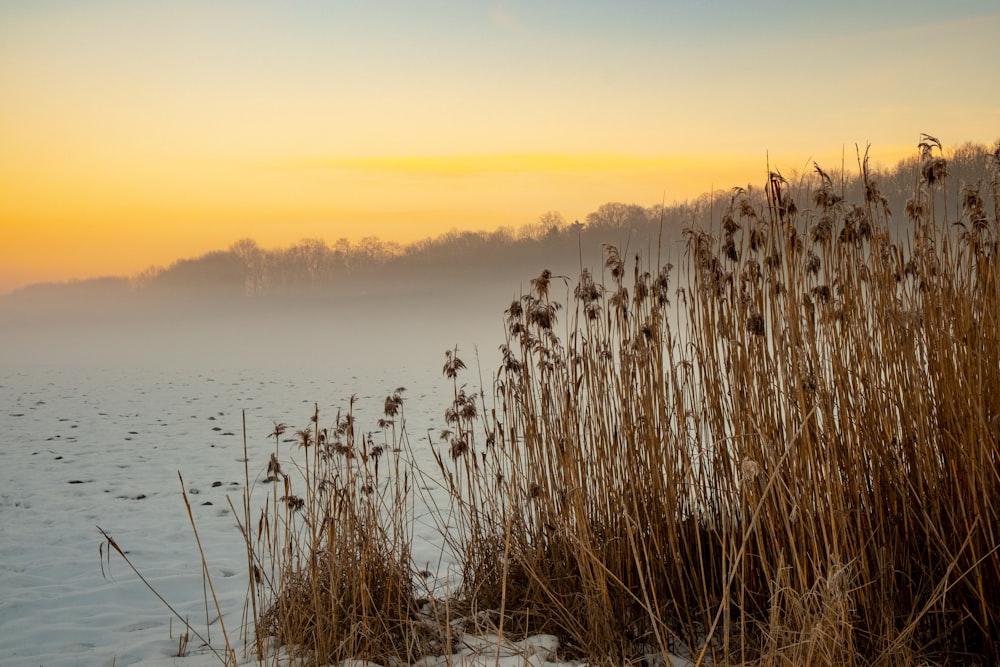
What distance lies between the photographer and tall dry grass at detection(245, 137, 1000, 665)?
85.7 inches

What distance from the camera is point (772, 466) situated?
2227 millimetres

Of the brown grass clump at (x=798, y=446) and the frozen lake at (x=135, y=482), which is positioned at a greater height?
the brown grass clump at (x=798, y=446)

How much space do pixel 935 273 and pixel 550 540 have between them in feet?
5.48

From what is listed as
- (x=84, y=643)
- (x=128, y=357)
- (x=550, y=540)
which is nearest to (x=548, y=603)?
(x=550, y=540)

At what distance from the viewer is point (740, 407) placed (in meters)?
2.46

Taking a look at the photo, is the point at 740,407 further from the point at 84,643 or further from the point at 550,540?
the point at 84,643

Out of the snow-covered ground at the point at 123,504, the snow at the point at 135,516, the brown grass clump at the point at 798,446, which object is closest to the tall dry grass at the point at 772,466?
the brown grass clump at the point at 798,446

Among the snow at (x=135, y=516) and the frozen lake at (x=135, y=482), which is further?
the frozen lake at (x=135, y=482)

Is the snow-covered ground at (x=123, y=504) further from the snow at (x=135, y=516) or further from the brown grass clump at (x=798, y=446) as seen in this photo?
the brown grass clump at (x=798, y=446)

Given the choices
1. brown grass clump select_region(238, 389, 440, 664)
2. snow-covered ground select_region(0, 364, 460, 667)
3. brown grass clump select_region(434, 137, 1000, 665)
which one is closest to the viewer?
brown grass clump select_region(434, 137, 1000, 665)

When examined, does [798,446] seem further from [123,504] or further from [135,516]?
[123,504]

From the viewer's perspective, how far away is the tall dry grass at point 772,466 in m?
2.18

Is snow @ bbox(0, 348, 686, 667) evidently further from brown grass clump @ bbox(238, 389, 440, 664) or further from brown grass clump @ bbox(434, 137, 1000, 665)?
brown grass clump @ bbox(434, 137, 1000, 665)

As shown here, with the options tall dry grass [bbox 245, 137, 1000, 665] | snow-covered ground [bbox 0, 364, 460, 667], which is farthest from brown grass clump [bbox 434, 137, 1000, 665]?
snow-covered ground [bbox 0, 364, 460, 667]
